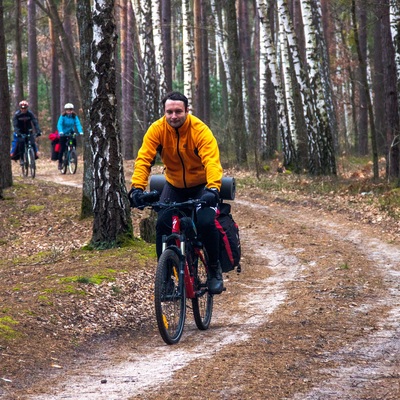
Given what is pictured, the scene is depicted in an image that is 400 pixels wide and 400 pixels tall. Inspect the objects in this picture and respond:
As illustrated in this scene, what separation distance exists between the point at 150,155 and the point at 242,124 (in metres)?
18.4

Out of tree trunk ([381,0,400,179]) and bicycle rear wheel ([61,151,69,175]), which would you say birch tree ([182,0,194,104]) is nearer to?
bicycle rear wheel ([61,151,69,175])

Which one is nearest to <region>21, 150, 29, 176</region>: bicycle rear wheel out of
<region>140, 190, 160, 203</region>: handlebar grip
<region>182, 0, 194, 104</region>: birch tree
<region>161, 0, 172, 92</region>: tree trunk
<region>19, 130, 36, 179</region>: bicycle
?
<region>19, 130, 36, 179</region>: bicycle

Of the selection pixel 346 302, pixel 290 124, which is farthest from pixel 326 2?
pixel 346 302

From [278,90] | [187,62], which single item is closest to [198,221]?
[278,90]

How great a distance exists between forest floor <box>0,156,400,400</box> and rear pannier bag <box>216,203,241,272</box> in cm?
65

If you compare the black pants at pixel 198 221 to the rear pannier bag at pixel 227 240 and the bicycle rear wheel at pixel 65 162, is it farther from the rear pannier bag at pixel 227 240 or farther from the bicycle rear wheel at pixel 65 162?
the bicycle rear wheel at pixel 65 162

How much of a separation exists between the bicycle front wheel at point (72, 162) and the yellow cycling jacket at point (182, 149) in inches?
667

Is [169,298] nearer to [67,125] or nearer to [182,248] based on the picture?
[182,248]

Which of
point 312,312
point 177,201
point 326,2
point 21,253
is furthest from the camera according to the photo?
point 326,2

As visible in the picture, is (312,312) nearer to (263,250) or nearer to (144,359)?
(144,359)

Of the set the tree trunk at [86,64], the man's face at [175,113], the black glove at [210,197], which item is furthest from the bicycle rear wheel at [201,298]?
the tree trunk at [86,64]

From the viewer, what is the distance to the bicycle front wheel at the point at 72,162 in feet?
79.3

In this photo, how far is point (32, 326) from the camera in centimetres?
734

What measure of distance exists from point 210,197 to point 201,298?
59.7 inches
